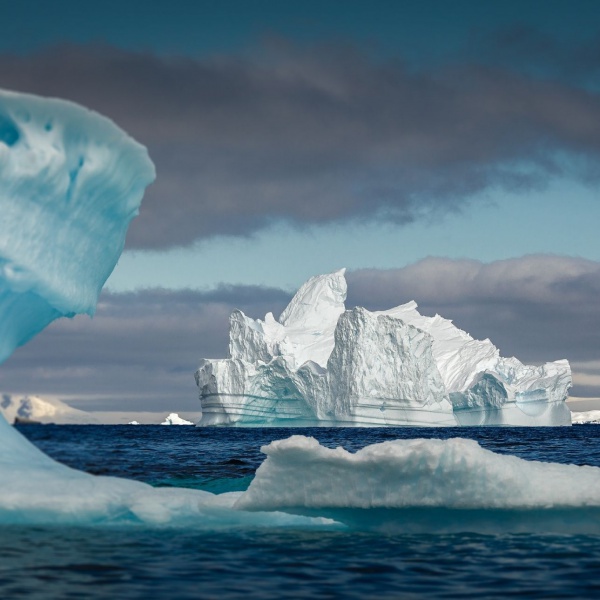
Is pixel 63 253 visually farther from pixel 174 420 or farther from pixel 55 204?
pixel 174 420

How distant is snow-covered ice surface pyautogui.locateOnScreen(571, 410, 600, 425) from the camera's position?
116562 mm

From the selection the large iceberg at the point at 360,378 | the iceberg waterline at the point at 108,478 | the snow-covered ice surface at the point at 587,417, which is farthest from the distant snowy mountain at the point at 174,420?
the iceberg waterline at the point at 108,478

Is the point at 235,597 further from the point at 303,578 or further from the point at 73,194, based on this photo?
the point at 73,194

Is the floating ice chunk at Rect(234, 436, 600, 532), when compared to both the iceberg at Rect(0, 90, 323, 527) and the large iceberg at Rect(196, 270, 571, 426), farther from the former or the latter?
the large iceberg at Rect(196, 270, 571, 426)

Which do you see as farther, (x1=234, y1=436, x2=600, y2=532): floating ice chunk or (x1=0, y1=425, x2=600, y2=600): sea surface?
(x1=234, y1=436, x2=600, y2=532): floating ice chunk

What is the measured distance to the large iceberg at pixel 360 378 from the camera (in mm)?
51125

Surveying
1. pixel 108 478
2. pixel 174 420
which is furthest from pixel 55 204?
pixel 174 420

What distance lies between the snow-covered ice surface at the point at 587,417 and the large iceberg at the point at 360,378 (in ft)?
184

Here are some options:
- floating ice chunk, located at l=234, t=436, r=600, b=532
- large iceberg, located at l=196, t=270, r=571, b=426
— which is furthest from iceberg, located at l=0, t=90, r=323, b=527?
large iceberg, located at l=196, t=270, r=571, b=426

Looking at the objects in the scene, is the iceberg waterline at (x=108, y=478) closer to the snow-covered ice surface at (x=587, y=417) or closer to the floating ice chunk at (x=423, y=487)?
the floating ice chunk at (x=423, y=487)

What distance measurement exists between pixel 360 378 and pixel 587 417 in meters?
77.8

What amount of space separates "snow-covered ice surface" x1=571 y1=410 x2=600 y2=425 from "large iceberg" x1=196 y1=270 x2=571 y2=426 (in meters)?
56.0

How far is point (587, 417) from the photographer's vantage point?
120 metres

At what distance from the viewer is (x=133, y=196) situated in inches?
490
